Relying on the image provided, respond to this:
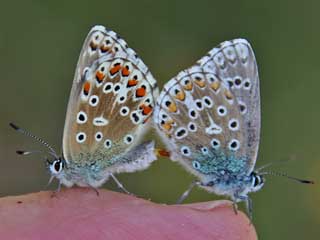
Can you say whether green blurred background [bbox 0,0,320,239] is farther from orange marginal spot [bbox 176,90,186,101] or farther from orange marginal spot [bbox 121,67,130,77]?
orange marginal spot [bbox 121,67,130,77]

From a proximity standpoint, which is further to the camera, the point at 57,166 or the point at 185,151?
the point at 185,151

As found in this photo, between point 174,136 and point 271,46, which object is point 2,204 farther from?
point 271,46

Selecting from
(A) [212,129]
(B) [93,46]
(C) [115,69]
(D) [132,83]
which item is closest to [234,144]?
(A) [212,129]

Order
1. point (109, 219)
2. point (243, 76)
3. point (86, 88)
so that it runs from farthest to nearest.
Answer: point (243, 76) → point (86, 88) → point (109, 219)

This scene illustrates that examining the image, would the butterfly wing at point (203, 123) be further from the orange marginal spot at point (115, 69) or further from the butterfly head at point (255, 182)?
the orange marginal spot at point (115, 69)

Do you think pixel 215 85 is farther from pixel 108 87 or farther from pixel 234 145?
pixel 108 87

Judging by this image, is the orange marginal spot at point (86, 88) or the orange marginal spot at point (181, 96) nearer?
the orange marginal spot at point (86, 88)

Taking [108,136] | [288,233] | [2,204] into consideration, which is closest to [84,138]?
[108,136]

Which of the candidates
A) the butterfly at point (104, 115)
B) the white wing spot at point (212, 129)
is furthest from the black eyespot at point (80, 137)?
the white wing spot at point (212, 129)
